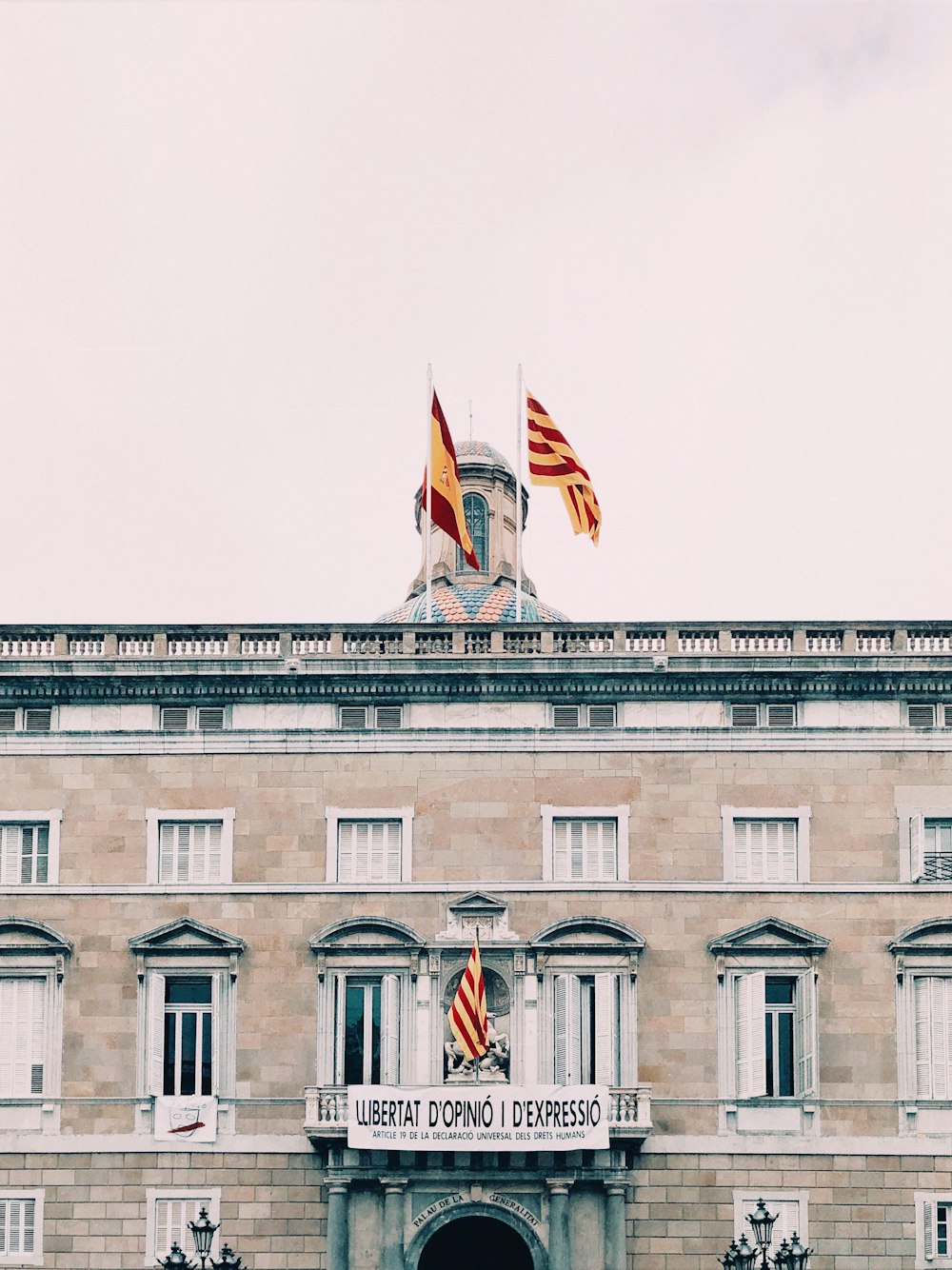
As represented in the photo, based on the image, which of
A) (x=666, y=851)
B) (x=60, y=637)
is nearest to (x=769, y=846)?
(x=666, y=851)

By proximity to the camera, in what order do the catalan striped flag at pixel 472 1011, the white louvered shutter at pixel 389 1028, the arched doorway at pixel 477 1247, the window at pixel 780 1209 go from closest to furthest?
the catalan striped flag at pixel 472 1011, the window at pixel 780 1209, the white louvered shutter at pixel 389 1028, the arched doorway at pixel 477 1247

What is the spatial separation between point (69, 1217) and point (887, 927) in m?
17.0

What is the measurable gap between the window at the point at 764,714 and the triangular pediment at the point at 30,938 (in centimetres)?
1427

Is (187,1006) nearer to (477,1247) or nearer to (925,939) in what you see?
(477,1247)

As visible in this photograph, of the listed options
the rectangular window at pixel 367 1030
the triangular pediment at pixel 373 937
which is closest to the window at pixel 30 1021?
the triangular pediment at pixel 373 937

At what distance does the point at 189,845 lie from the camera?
4000 centimetres

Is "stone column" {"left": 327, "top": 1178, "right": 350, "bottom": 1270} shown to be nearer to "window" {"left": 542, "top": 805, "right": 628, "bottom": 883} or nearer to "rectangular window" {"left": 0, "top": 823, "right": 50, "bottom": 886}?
"window" {"left": 542, "top": 805, "right": 628, "bottom": 883}

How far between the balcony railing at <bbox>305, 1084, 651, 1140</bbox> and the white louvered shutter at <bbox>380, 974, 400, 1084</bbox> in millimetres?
1178

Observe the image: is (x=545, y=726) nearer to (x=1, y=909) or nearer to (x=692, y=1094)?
(x=692, y=1094)

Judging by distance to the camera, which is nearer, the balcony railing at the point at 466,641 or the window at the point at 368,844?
the window at the point at 368,844

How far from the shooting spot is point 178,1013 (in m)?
39.2

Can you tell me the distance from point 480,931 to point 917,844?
8931mm

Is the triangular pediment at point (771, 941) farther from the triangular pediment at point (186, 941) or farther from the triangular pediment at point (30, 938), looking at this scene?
the triangular pediment at point (30, 938)

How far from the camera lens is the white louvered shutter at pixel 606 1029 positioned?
126 feet
